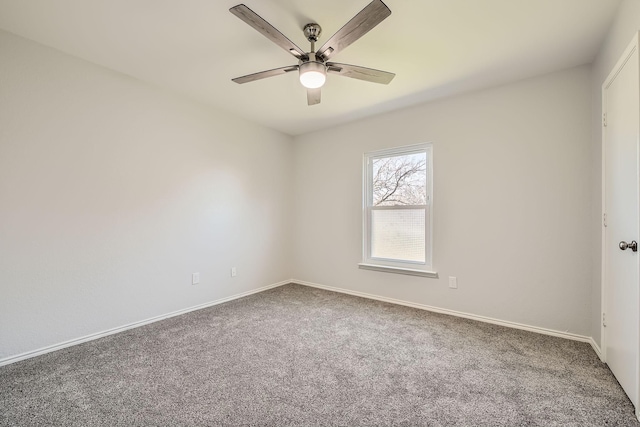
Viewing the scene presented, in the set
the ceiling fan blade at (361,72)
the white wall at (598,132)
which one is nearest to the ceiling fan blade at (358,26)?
the ceiling fan blade at (361,72)

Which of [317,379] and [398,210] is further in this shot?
[398,210]

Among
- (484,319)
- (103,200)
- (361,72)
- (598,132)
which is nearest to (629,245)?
(598,132)

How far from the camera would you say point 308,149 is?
4.38 meters

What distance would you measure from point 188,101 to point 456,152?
311cm

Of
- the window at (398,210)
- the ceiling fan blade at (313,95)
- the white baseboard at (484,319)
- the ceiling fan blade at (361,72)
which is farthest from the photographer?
the window at (398,210)

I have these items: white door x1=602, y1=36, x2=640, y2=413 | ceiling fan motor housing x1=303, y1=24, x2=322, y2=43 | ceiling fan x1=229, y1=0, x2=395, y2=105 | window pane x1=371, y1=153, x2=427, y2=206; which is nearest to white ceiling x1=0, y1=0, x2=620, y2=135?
ceiling fan motor housing x1=303, y1=24, x2=322, y2=43

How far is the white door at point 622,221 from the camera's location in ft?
5.17

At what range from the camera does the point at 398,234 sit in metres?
3.55

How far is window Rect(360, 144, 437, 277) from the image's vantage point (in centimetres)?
332

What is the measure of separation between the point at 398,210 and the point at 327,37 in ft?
7.18

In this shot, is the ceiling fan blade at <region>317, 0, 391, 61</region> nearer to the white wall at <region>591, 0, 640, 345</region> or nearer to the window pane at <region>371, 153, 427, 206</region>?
the white wall at <region>591, 0, 640, 345</region>

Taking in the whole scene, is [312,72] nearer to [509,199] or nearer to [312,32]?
[312,32]

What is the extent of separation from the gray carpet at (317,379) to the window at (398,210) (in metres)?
0.90

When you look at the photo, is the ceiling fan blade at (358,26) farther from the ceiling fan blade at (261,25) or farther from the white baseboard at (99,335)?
the white baseboard at (99,335)
